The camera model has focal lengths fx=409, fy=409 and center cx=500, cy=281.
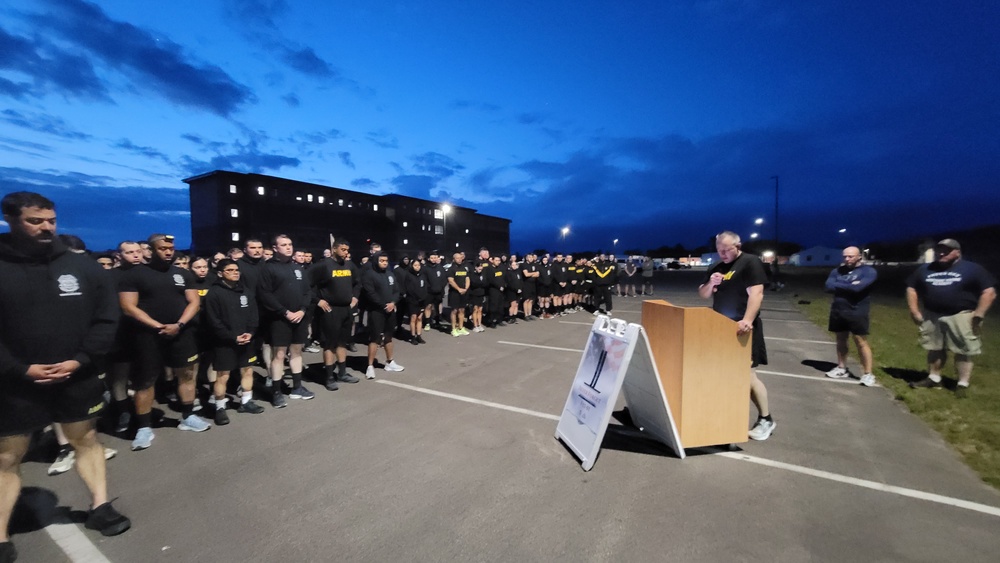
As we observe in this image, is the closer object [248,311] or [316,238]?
[248,311]

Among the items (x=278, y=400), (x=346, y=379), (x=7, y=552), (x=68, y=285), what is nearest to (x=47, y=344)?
(x=68, y=285)

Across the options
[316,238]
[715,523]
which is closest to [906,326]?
[715,523]

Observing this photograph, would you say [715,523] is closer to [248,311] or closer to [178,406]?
[248,311]

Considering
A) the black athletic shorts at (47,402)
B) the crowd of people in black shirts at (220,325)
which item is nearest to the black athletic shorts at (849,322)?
the crowd of people in black shirts at (220,325)

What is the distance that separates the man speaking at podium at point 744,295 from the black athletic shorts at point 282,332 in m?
5.28

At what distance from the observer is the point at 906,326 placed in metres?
10.8

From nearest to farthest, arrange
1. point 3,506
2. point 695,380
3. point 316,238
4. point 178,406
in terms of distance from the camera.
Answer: point 3,506 < point 695,380 < point 178,406 < point 316,238

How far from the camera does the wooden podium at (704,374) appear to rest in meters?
3.88

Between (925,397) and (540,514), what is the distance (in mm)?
5766

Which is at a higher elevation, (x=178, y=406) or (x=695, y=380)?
(x=695, y=380)

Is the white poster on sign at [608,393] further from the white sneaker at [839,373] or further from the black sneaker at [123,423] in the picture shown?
the black sneaker at [123,423]

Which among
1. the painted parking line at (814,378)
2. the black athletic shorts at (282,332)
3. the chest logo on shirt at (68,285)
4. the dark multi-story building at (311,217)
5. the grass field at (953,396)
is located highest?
the dark multi-story building at (311,217)

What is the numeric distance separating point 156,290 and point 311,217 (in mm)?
43899

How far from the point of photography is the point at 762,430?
171 inches
